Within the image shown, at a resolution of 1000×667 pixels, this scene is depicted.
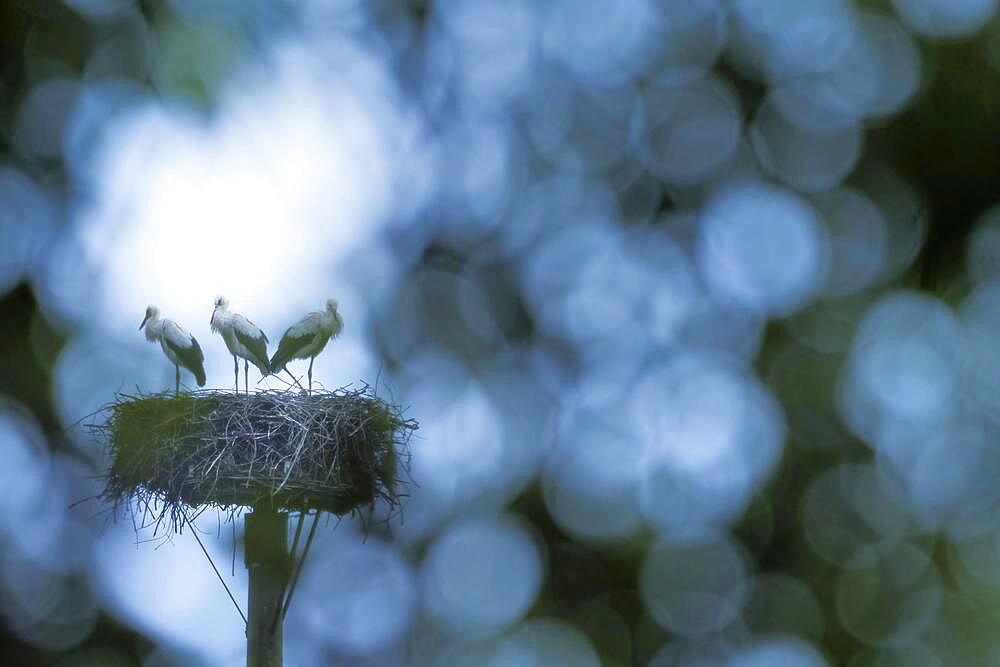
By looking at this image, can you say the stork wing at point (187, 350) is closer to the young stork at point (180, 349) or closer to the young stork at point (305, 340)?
the young stork at point (180, 349)

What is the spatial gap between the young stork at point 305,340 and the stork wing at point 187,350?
18.7 inches

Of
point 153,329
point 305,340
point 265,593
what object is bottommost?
point 265,593

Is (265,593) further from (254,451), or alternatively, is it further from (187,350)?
(187,350)

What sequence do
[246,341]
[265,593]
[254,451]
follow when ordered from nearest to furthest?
[265,593]
[254,451]
[246,341]

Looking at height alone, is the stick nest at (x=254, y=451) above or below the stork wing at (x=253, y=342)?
below

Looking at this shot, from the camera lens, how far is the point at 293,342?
327 inches

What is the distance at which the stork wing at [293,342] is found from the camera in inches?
326

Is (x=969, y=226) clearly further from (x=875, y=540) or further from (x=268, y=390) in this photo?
(x=875, y=540)

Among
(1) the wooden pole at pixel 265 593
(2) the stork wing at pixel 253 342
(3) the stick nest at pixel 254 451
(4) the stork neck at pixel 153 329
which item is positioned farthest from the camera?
(4) the stork neck at pixel 153 329

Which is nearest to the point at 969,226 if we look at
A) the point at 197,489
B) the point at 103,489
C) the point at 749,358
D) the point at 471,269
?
the point at 197,489

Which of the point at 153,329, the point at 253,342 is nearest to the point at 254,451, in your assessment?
the point at 253,342

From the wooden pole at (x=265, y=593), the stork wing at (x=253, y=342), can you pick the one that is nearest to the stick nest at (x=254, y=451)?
the wooden pole at (x=265, y=593)

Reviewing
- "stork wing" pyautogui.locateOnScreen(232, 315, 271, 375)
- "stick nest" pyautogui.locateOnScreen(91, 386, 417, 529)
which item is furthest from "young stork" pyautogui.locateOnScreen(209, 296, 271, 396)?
"stick nest" pyautogui.locateOnScreen(91, 386, 417, 529)

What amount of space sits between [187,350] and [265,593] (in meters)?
3.13
